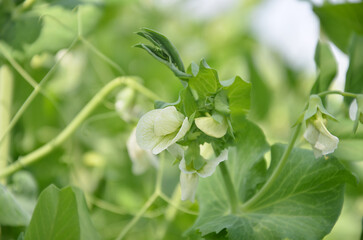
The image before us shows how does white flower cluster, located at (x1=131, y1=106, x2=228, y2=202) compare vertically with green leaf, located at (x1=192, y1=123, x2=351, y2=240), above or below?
above

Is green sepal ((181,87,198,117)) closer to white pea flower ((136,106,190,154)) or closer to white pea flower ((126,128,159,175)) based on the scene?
white pea flower ((136,106,190,154))

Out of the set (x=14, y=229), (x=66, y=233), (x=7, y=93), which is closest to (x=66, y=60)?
(x=7, y=93)

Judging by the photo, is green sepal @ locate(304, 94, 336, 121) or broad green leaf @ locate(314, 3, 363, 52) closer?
green sepal @ locate(304, 94, 336, 121)

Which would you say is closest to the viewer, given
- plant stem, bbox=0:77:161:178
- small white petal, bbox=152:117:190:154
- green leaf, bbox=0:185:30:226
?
small white petal, bbox=152:117:190:154

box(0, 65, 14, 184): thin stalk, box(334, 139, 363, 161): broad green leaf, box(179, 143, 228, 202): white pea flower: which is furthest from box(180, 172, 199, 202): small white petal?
box(0, 65, 14, 184): thin stalk

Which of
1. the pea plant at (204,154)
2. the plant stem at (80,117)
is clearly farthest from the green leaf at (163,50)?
the plant stem at (80,117)

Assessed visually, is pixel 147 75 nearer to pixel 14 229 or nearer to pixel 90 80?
pixel 90 80

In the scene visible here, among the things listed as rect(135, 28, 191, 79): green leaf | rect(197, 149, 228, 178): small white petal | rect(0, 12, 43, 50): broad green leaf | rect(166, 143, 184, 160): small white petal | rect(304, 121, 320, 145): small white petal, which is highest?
rect(0, 12, 43, 50): broad green leaf
